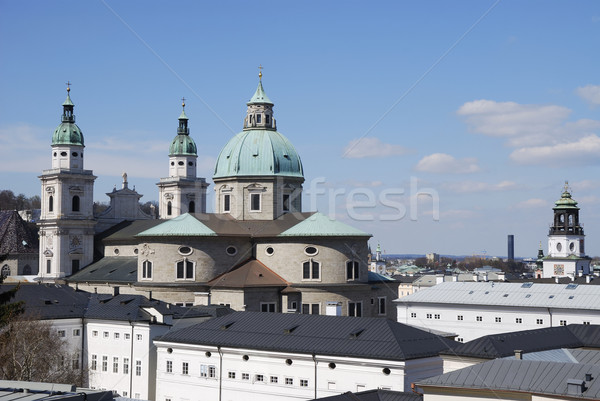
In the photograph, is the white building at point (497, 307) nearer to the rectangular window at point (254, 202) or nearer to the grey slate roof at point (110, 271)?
the rectangular window at point (254, 202)

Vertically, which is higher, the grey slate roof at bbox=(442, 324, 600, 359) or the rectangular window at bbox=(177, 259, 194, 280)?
the rectangular window at bbox=(177, 259, 194, 280)

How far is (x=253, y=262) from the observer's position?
224 ft

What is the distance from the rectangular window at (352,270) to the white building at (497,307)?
6234mm

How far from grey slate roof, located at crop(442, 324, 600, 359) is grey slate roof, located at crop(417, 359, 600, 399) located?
763 cm

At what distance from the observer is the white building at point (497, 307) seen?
6303 centimetres

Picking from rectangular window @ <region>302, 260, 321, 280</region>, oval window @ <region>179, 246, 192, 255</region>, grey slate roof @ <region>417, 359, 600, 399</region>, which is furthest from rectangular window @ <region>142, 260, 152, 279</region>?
grey slate roof @ <region>417, 359, 600, 399</region>

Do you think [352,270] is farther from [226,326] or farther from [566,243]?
[566,243]

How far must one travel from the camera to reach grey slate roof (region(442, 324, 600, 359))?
1534 inches

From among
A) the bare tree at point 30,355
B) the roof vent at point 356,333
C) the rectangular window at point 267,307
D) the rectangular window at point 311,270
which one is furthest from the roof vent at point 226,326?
the rectangular window at point 311,270

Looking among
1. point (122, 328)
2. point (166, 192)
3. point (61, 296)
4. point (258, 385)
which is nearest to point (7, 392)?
point (258, 385)

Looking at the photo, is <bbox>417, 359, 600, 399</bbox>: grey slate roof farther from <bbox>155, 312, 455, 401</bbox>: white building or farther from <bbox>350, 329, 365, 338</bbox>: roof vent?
<bbox>350, 329, 365, 338</bbox>: roof vent

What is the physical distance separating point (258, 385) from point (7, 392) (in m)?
19.1

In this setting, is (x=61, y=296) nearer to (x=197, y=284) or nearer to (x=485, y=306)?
(x=197, y=284)

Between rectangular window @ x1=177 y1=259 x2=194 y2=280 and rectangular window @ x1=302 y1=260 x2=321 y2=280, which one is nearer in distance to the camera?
rectangular window @ x1=302 y1=260 x2=321 y2=280
